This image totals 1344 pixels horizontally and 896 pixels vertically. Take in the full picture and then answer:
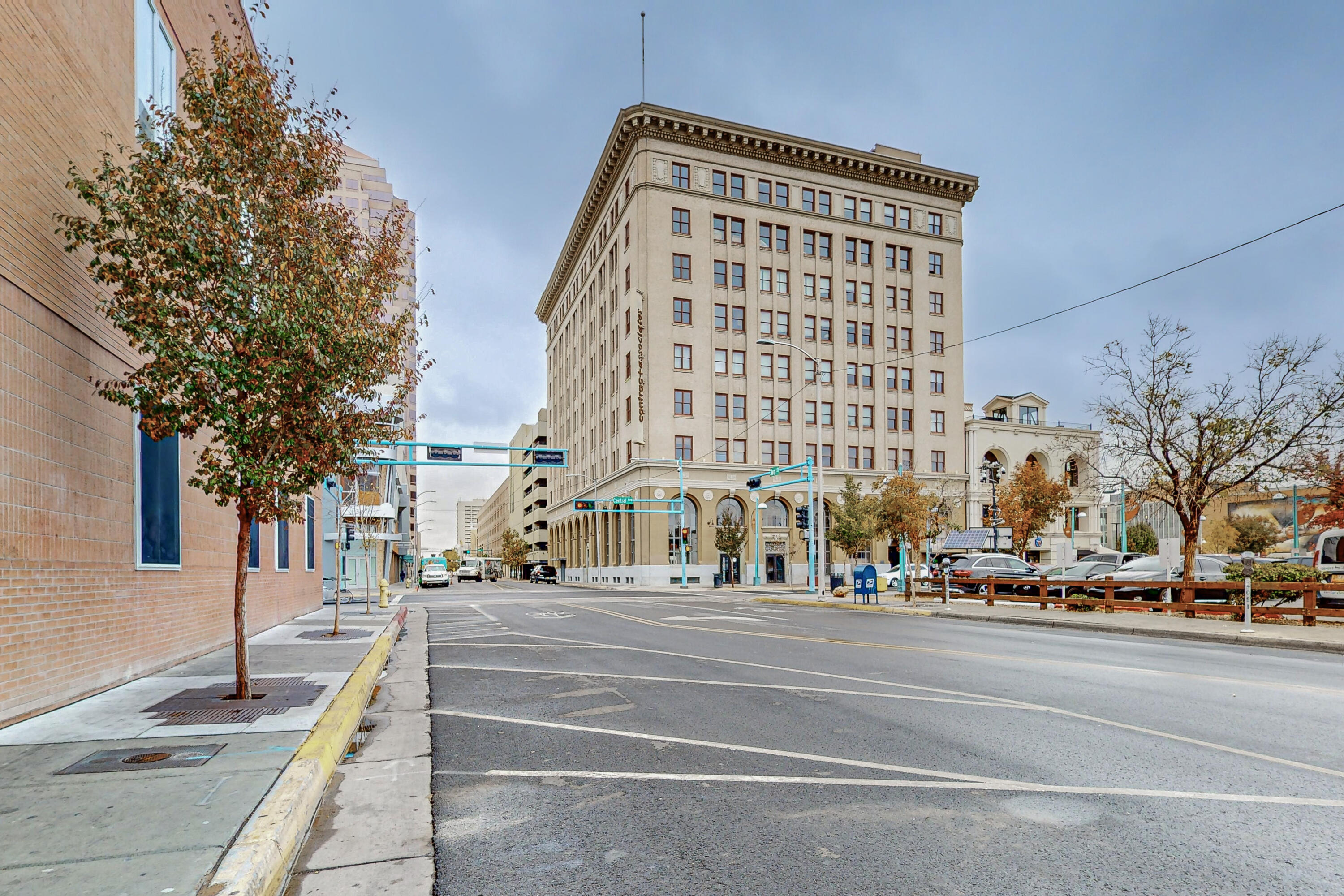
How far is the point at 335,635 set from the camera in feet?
51.2

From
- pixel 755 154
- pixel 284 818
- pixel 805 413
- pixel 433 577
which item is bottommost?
pixel 433 577

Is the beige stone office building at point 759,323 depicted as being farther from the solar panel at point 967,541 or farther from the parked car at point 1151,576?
the parked car at point 1151,576

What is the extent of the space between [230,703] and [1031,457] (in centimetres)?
7279

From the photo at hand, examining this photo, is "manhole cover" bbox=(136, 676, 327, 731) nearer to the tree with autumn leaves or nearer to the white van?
the tree with autumn leaves

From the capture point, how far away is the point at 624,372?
64812 millimetres

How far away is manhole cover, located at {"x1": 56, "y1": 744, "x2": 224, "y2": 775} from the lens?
5.41 meters

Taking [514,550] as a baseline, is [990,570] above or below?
above

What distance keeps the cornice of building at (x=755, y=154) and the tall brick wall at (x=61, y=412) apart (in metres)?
52.6

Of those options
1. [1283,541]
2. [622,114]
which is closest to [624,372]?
[622,114]

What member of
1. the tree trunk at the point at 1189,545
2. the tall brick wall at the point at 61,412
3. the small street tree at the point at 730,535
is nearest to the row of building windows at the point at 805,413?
the small street tree at the point at 730,535

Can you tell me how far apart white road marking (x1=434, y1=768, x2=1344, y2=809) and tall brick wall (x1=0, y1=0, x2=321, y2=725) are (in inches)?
167

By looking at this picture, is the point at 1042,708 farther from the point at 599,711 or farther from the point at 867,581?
the point at 867,581

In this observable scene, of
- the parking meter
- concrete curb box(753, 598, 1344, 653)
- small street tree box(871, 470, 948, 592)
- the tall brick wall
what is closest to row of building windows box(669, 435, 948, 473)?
small street tree box(871, 470, 948, 592)

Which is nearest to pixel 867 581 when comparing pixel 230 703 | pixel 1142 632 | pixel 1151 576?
pixel 1151 576
